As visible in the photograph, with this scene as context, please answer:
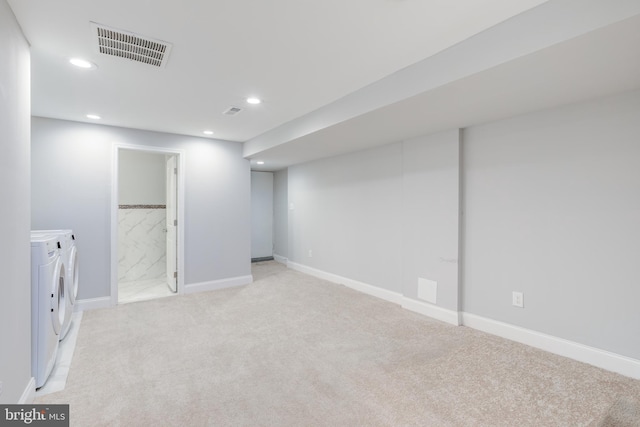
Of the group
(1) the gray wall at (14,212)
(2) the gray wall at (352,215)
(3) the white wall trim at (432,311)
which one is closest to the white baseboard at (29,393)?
(1) the gray wall at (14,212)

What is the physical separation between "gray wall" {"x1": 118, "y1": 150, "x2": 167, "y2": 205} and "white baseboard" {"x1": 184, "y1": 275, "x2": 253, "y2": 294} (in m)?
1.97

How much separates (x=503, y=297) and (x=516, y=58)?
2263 mm

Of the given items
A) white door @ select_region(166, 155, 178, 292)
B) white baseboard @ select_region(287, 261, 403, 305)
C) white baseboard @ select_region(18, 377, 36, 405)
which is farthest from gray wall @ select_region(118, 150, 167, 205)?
white baseboard @ select_region(18, 377, 36, 405)

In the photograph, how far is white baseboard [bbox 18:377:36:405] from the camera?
183 centimetres

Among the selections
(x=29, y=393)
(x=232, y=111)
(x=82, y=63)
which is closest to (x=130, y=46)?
(x=82, y=63)

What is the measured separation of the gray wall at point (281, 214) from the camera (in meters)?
6.82

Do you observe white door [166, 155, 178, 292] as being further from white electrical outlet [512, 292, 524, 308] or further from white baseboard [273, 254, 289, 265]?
white electrical outlet [512, 292, 524, 308]

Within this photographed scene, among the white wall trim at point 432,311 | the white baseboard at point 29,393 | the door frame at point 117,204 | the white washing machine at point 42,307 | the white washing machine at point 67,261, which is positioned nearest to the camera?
the white baseboard at point 29,393

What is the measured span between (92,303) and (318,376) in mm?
3336

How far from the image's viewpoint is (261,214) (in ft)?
23.5

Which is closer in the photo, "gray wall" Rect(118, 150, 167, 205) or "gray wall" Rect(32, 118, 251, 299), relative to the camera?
"gray wall" Rect(32, 118, 251, 299)

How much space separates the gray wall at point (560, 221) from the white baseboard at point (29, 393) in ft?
12.1

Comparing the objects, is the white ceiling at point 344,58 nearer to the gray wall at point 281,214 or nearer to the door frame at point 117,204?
the door frame at point 117,204

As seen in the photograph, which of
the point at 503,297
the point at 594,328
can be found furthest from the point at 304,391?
the point at 594,328
